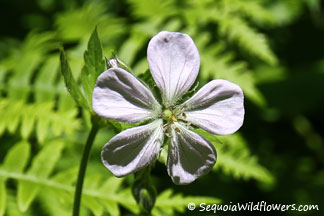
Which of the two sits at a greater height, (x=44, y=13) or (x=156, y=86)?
(x=44, y=13)

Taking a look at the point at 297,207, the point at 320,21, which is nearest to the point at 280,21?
the point at 320,21

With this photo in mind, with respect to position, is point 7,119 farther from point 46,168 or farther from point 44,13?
point 44,13

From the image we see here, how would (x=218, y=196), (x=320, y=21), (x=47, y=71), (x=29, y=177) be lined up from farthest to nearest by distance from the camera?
1. (x=320, y=21)
2. (x=218, y=196)
3. (x=47, y=71)
4. (x=29, y=177)

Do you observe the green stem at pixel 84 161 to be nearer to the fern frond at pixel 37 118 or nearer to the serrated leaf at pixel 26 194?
the serrated leaf at pixel 26 194

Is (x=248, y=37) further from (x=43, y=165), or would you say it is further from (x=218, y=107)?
(x=218, y=107)

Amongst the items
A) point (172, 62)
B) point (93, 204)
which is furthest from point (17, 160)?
point (172, 62)

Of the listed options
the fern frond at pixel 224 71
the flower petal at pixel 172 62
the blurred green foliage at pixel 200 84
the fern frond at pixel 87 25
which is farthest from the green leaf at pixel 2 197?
the fern frond at pixel 224 71

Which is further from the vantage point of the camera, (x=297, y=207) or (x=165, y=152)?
(x=297, y=207)
